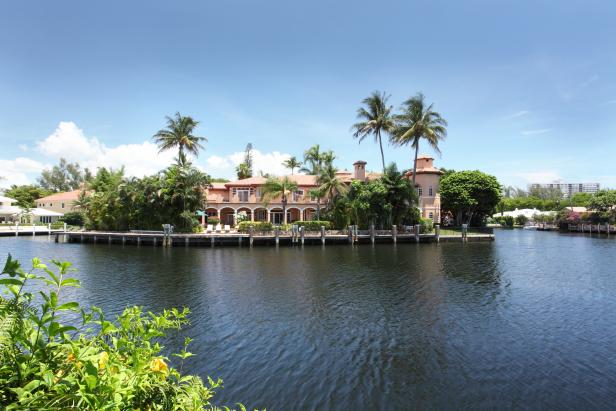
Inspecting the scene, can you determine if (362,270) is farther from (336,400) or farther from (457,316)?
(336,400)

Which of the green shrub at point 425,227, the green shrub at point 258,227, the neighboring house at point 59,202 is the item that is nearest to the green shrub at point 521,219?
the green shrub at point 425,227

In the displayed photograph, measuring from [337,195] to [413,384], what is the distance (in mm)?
38343

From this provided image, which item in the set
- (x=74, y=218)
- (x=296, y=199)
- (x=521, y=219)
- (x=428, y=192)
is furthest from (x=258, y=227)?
(x=521, y=219)

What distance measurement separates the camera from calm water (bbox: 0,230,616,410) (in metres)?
8.56

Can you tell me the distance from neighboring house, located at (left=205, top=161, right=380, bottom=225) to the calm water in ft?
91.2

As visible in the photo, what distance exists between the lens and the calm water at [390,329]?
8.56 meters

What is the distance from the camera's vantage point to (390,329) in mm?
12773

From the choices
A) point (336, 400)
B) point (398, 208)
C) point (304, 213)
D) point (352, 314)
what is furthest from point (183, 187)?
point (336, 400)

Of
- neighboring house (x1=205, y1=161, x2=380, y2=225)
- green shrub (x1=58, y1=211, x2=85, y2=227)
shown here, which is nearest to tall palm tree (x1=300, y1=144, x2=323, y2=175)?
neighboring house (x1=205, y1=161, x2=380, y2=225)

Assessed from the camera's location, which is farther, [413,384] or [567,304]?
[567,304]

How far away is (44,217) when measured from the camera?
69000 mm

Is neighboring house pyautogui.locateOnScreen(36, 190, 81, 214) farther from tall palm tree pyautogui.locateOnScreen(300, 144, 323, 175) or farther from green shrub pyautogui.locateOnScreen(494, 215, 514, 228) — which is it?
green shrub pyautogui.locateOnScreen(494, 215, 514, 228)

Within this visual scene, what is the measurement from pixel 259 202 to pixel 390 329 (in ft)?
140

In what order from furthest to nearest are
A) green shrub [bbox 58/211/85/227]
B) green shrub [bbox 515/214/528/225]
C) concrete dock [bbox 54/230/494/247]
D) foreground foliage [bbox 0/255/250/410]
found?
1. green shrub [bbox 515/214/528/225]
2. green shrub [bbox 58/211/85/227]
3. concrete dock [bbox 54/230/494/247]
4. foreground foliage [bbox 0/255/250/410]
